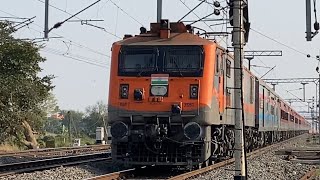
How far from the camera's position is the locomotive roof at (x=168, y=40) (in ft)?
50.2

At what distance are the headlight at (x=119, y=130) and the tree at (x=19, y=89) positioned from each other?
873 inches

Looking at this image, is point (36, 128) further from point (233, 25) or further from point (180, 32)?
point (233, 25)

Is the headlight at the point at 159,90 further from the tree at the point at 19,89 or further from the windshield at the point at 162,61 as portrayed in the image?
the tree at the point at 19,89

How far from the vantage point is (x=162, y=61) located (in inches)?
597

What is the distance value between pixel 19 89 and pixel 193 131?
2461 centimetres

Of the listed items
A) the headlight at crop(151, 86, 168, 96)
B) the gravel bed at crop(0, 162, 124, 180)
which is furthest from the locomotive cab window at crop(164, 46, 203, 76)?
the gravel bed at crop(0, 162, 124, 180)

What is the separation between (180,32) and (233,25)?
665 cm

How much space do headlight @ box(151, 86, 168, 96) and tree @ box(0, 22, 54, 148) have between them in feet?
73.8

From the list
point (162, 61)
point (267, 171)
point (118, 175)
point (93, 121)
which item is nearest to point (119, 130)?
point (118, 175)

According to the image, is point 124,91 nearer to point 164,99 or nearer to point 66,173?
point 164,99

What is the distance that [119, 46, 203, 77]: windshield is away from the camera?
593 inches

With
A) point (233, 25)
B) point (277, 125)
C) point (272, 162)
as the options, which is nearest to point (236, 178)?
point (233, 25)

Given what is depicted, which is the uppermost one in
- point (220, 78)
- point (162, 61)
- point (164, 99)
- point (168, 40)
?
point (168, 40)

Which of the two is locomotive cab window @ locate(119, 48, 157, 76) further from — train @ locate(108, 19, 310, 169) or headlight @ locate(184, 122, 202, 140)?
headlight @ locate(184, 122, 202, 140)
